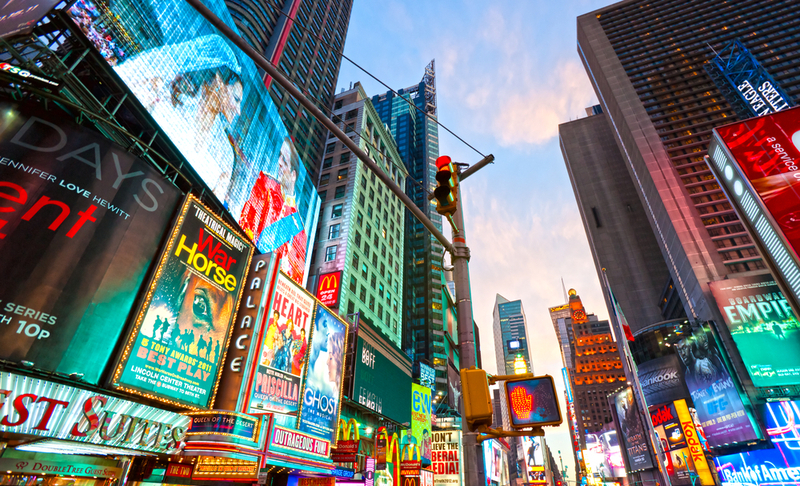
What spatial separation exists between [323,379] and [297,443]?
5970mm

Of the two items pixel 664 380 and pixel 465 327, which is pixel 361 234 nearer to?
pixel 465 327

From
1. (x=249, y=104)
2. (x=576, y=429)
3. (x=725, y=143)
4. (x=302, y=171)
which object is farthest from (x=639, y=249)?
(x=249, y=104)

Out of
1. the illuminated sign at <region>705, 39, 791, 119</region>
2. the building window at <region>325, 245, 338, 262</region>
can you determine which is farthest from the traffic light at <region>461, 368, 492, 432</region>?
the illuminated sign at <region>705, 39, 791, 119</region>

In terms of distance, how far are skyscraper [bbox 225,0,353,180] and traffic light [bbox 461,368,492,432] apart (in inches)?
2055

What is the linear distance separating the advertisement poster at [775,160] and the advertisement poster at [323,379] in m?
35.1

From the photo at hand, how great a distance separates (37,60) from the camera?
16.0 meters

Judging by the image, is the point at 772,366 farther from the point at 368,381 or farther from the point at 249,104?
the point at 249,104

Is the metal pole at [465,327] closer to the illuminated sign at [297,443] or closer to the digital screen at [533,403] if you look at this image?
the digital screen at [533,403]

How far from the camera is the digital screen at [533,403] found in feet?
15.7

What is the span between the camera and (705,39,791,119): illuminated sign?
5662 centimetres

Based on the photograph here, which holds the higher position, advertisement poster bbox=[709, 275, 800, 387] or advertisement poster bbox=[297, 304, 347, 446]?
advertisement poster bbox=[709, 275, 800, 387]

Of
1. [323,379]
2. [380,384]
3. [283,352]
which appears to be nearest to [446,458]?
[380,384]

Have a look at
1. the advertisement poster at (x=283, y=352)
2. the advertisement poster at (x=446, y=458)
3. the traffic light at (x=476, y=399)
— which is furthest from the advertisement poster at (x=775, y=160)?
the advertisement poster at (x=446, y=458)

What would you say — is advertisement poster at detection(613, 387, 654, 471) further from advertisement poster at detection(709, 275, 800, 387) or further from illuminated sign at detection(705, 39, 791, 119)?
illuminated sign at detection(705, 39, 791, 119)
